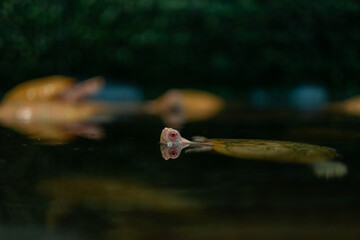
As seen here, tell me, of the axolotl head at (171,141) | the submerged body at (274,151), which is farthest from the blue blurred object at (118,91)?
the submerged body at (274,151)

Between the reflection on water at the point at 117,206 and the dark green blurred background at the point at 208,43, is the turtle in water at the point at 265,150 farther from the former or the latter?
the dark green blurred background at the point at 208,43

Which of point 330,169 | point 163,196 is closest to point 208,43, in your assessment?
point 330,169

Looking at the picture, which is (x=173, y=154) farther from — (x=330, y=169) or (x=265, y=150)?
(x=330, y=169)

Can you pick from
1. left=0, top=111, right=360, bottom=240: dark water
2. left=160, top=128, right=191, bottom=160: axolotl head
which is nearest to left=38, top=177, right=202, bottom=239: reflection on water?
left=0, top=111, right=360, bottom=240: dark water

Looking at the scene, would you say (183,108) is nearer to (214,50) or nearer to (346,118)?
(346,118)

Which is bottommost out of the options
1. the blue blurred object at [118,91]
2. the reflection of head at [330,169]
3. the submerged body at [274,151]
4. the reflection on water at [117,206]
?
the reflection on water at [117,206]

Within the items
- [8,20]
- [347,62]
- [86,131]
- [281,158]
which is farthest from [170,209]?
[347,62]
